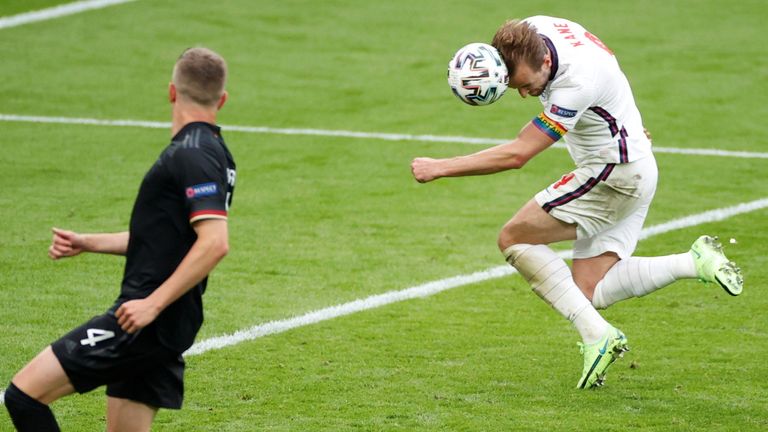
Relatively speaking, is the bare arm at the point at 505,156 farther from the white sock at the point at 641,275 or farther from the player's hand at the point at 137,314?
the player's hand at the point at 137,314

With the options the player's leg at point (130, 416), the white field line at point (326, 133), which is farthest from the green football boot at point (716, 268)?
the white field line at point (326, 133)

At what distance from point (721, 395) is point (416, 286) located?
127 inches

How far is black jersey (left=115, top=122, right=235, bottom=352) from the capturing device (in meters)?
5.35

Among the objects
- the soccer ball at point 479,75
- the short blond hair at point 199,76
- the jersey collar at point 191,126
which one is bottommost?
the soccer ball at point 479,75

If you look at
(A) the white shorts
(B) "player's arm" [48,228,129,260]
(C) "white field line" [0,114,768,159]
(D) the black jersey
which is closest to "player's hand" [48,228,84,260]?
(B) "player's arm" [48,228,129,260]

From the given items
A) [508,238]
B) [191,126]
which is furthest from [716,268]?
[191,126]

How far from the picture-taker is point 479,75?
7297 mm

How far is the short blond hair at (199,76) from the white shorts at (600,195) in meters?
2.85

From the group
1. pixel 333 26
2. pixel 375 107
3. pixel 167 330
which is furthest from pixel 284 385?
pixel 333 26

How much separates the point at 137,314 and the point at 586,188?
3351 mm

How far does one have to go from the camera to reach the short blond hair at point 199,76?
5.44 m

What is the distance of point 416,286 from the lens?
1023cm

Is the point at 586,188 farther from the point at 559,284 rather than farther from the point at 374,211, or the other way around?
the point at 374,211

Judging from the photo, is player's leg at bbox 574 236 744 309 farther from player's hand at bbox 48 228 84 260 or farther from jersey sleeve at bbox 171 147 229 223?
player's hand at bbox 48 228 84 260
